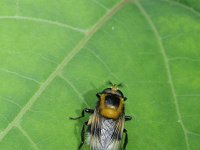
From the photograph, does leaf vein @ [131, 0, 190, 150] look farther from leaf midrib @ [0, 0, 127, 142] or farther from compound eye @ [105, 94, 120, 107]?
compound eye @ [105, 94, 120, 107]

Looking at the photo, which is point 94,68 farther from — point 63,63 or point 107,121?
point 107,121

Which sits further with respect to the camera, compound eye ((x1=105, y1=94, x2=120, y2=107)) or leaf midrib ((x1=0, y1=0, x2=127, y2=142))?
compound eye ((x1=105, y1=94, x2=120, y2=107))

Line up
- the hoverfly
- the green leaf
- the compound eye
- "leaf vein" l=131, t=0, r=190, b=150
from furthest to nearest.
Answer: the compound eye, the hoverfly, "leaf vein" l=131, t=0, r=190, b=150, the green leaf

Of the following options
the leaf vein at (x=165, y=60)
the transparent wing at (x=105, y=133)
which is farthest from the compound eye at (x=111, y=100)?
the leaf vein at (x=165, y=60)

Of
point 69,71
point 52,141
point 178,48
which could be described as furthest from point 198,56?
point 52,141

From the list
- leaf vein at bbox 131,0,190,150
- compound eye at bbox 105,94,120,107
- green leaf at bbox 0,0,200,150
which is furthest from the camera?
compound eye at bbox 105,94,120,107

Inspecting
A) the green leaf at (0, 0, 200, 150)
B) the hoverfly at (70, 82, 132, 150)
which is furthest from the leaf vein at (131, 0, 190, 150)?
the hoverfly at (70, 82, 132, 150)

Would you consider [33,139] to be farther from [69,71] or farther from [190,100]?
[190,100]
